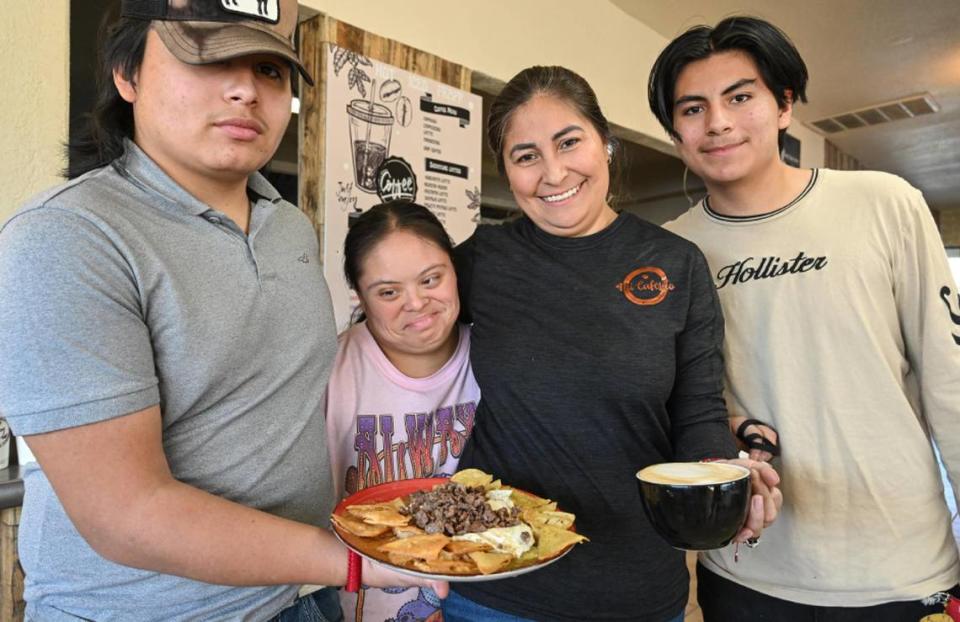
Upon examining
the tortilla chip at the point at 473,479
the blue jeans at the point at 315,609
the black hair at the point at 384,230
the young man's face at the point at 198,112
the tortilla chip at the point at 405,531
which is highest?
the young man's face at the point at 198,112

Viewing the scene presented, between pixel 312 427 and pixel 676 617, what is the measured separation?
0.82 m

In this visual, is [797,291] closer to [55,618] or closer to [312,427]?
[312,427]

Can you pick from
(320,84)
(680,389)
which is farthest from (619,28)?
(680,389)

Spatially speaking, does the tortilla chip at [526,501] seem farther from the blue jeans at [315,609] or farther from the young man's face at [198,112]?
the young man's face at [198,112]

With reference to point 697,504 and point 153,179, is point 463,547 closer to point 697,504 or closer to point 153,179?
point 697,504

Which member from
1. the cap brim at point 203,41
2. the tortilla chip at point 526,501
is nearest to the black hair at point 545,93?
the cap brim at point 203,41

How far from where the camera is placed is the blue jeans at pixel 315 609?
104 cm

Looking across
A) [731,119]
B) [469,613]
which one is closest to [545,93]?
[731,119]

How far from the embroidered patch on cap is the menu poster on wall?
1.52 metres

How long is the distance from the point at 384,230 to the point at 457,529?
0.73 meters

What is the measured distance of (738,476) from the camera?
3.22ft

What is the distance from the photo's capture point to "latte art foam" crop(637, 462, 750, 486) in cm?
96

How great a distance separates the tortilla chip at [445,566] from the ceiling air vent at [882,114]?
661 cm

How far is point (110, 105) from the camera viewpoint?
1.00 meters
